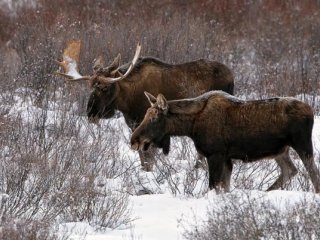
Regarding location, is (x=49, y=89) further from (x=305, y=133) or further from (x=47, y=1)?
(x=47, y=1)

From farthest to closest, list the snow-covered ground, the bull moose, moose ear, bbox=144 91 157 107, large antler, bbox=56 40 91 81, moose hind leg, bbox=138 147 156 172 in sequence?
large antler, bbox=56 40 91 81
the bull moose
moose hind leg, bbox=138 147 156 172
moose ear, bbox=144 91 157 107
the snow-covered ground

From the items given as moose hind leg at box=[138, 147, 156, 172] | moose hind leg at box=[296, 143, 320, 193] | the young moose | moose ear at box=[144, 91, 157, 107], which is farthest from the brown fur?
moose hind leg at box=[296, 143, 320, 193]

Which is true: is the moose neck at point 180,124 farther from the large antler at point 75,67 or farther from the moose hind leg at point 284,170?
the large antler at point 75,67

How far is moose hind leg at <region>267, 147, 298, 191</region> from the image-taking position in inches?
347

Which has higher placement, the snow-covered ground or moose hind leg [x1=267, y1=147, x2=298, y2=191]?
moose hind leg [x1=267, y1=147, x2=298, y2=191]

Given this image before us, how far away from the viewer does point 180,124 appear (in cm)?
887

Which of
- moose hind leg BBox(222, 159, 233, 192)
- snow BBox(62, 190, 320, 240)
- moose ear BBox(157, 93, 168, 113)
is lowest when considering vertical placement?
snow BBox(62, 190, 320, 240)

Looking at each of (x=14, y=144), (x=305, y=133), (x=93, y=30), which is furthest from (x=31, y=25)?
(x=305, y=133)

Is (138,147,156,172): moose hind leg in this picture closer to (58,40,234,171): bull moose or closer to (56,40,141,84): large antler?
(58,40,234,171): bull moose

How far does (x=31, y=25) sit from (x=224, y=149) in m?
10.1

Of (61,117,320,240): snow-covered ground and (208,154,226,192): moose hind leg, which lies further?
(208,154,226,192): moose hind leg

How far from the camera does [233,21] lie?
22.9m

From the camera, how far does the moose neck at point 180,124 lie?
8.80 m

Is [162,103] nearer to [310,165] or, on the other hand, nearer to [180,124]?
[180,124]
